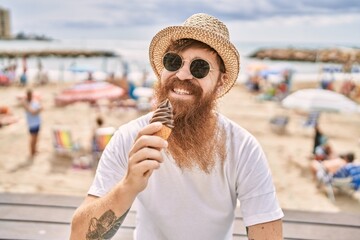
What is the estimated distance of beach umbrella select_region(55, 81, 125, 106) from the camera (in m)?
8.45

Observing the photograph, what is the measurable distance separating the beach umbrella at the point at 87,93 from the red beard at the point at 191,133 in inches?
283

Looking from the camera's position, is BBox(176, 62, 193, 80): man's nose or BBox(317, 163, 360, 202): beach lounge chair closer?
BBox(176, 62, 193, 80): man's nose

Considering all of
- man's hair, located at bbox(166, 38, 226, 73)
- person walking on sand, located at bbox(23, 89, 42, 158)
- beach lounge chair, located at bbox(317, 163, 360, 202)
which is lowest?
beach lounge chair, located at bbox(317, 163, 360, 202)

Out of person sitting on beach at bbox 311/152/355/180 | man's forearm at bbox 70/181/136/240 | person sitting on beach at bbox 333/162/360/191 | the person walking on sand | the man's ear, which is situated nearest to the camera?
man's forearm at bbox 70/181/136/240

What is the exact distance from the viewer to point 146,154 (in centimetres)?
108

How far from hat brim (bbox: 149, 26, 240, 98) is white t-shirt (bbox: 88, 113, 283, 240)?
0.68 feet

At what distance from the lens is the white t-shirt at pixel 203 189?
4.45 feet

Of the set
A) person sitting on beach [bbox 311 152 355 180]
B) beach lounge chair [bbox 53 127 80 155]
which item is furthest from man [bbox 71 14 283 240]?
beach lounge chair [bbox 53 127 80 155]

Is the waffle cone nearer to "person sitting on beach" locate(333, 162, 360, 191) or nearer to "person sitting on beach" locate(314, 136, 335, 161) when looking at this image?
"person sitting on beach" locate(333, 162, 360, 191)

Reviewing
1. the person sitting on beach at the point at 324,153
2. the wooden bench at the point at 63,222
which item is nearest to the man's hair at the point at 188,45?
the wooden bench at the point at 63,222

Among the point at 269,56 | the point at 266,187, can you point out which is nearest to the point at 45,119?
the point at 266,187

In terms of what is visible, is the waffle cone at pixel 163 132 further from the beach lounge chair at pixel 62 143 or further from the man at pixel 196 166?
the beach lounge chair at pixel 62 143

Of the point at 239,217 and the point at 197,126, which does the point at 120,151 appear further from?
the point at 239,217

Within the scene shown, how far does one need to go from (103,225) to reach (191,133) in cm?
43
